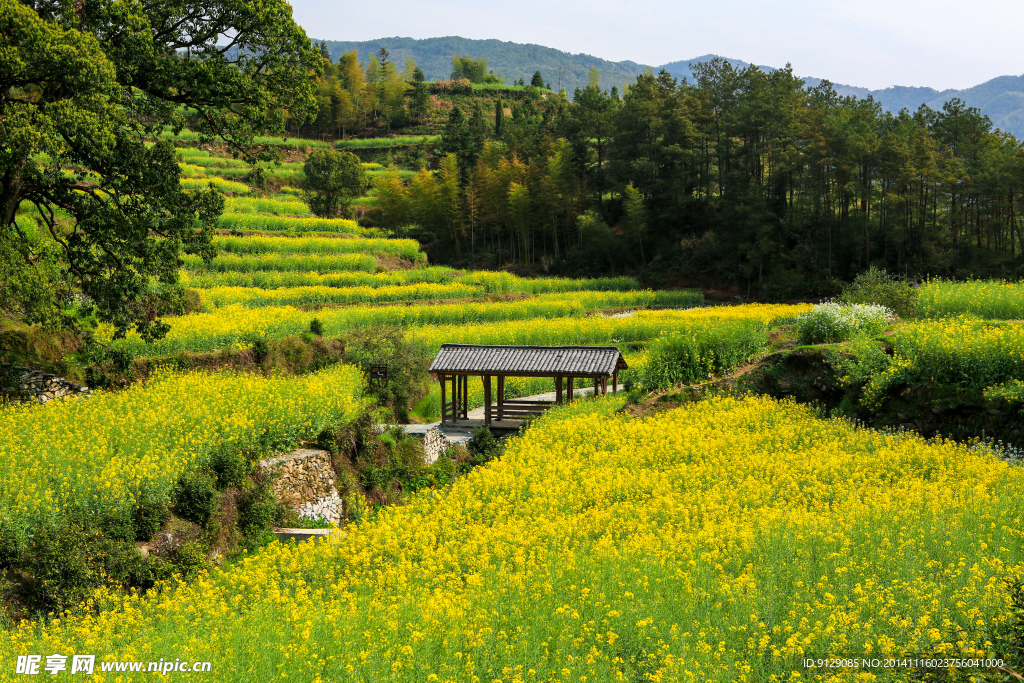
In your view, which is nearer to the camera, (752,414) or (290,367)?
(752,414)

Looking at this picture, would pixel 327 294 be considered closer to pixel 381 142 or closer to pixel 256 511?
pixel 256 511

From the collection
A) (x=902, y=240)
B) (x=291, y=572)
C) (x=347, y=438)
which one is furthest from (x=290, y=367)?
(x=902, y=240)

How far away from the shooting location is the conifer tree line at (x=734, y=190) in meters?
51.5

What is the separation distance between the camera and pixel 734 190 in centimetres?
6103

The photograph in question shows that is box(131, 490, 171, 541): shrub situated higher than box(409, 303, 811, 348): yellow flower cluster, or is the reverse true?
box(409, 303, 811, 348): yellow flower cluster

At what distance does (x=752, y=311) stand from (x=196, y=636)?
1438 inches

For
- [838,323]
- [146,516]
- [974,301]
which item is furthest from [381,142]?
[146,516]

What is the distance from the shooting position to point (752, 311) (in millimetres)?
41094

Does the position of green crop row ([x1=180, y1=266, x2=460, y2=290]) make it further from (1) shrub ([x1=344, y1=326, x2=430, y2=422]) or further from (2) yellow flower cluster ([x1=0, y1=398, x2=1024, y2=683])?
(2) yellow flower cluster ([x1=0, y1=398, x2=1024, y2=683])

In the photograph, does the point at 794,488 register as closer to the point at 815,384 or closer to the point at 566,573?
the point at 566,573
